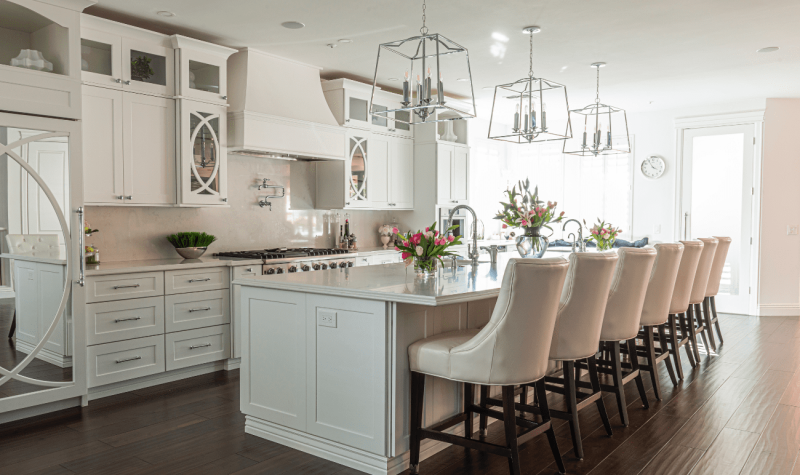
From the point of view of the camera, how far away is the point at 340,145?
229 inches

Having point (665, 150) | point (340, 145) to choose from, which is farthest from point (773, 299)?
point (340, 145)

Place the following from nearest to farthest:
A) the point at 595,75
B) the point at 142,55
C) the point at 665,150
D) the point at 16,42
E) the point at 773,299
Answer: the point at 16,42, the point at 142,55, the point at 595,75, the point at 773,299, the point at 665,150

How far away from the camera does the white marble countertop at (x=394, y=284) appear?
8.57 feet

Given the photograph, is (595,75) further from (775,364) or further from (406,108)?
(406,108)

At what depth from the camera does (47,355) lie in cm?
357

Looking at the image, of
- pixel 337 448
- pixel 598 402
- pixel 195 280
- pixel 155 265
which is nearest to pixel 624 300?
pixel 598 402

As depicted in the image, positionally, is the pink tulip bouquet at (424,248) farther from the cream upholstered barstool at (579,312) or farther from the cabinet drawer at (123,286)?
the cabinet drawer at (123,286)

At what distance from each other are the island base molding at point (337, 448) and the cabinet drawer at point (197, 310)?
4.40ft

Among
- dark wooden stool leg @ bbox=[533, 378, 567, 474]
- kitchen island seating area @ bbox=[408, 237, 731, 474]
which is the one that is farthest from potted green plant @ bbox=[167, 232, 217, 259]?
dark wooden stool leg @ bbox=[533, 378, 567, 474]

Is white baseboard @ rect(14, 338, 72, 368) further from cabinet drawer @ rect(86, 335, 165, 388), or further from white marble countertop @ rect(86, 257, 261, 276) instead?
white marble countertop @ rect(86, 257, 261, 276)

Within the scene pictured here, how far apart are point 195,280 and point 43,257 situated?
111 cm

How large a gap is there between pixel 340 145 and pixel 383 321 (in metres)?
3.40

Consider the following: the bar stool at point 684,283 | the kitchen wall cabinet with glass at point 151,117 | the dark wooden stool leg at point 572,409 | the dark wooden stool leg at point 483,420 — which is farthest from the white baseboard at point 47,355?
the bar stool at point 684,283

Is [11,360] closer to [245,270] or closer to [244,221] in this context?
[245,270]
